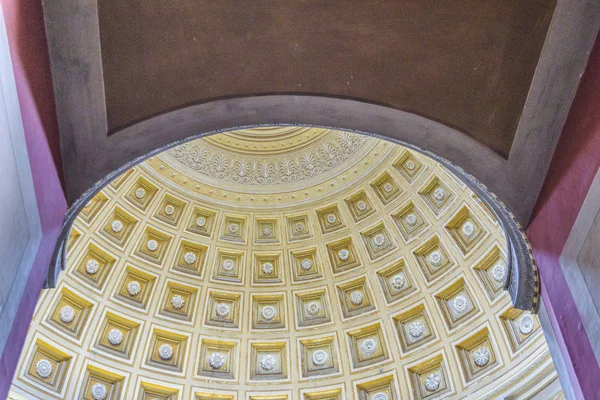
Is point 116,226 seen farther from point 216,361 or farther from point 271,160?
point 271,160

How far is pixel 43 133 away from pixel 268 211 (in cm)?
938

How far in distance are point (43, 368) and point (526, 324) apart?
30.3 ft

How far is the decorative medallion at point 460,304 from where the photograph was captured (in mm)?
11295

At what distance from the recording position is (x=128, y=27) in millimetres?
5094

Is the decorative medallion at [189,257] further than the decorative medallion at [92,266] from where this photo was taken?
Yes

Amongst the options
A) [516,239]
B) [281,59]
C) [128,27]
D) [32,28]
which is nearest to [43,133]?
[32,28]

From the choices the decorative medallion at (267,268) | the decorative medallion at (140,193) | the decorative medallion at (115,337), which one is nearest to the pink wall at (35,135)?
the decorative medallion at (115,337)

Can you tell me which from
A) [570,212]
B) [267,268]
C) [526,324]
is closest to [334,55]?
[570,212]

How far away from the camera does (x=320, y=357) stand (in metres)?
12.6

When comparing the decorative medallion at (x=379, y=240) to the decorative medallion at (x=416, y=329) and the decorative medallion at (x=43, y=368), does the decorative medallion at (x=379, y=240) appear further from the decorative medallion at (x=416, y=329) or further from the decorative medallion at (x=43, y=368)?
the decorative medallion at (x=43, y=368)

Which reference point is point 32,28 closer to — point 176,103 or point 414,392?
point 176,103

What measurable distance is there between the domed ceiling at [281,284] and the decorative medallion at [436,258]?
0.03m

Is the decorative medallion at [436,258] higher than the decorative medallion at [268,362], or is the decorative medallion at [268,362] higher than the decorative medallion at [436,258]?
the decorative medallion at [436,258]

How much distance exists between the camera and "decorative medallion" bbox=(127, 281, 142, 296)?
40.9 ft
